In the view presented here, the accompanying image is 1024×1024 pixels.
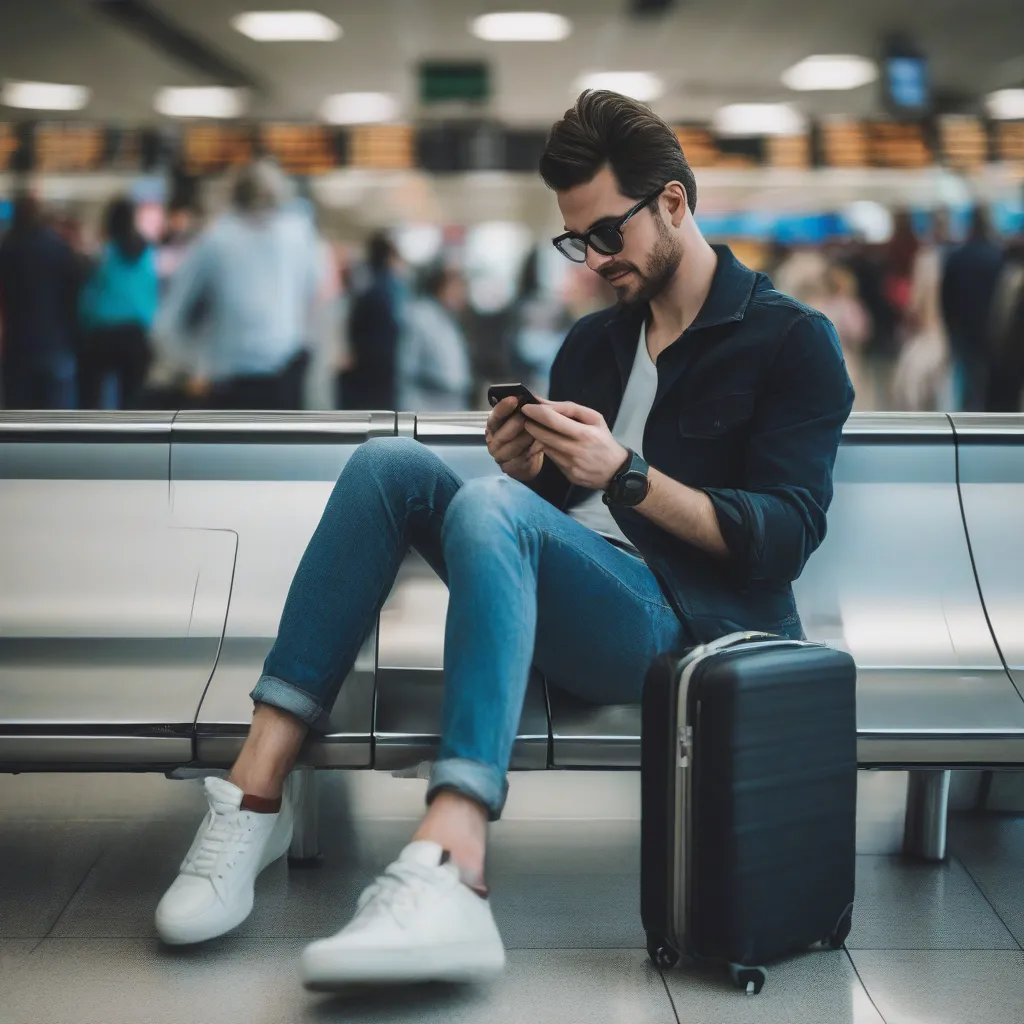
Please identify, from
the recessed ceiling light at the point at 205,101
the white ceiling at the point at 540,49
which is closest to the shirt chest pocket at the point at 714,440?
the white ceiling at the point at 540,49

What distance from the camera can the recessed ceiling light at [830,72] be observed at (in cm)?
1097

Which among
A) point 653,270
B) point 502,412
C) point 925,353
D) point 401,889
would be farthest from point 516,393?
point 925,353

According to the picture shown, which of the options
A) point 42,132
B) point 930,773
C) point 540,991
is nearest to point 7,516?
point 540,991

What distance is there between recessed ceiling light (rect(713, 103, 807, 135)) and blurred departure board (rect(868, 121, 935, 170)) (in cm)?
84

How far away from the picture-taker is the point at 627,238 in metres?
1.92

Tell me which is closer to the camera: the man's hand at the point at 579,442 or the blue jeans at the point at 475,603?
the blue jeans at the point at 475,603

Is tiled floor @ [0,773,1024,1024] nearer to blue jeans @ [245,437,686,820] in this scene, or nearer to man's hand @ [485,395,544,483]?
blue jeans @ [245,437,686,820]

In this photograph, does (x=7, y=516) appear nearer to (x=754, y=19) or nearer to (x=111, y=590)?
(x=111, y=590)

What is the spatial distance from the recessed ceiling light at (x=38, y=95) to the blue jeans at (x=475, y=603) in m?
10.6

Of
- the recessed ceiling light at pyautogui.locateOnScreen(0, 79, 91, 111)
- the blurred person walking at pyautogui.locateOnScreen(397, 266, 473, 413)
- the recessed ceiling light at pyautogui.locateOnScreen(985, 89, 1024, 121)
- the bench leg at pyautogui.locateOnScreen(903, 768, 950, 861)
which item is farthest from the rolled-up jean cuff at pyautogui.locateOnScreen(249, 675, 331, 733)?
the recessed ceiling light at pyautogui.locateOnScreen(985, 89, 1024, 121)

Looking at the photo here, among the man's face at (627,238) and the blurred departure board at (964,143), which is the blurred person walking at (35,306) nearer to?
the man's face at (627,238)

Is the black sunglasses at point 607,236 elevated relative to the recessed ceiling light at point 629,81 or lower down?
lower down

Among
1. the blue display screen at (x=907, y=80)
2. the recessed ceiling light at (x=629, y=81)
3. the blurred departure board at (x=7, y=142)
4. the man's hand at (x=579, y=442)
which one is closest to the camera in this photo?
the man's hand at (x=579, y=442)

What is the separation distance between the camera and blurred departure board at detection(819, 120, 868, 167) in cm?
1040
